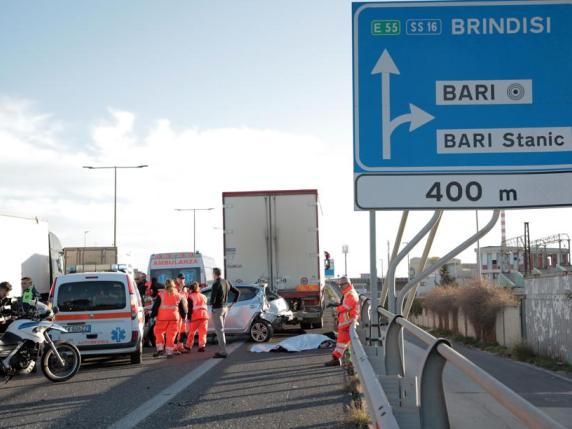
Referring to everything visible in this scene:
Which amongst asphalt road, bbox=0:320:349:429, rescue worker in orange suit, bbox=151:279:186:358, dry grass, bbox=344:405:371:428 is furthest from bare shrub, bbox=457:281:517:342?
dry grass, bbox=344:405:371:428

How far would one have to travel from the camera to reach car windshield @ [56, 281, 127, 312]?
14.6m

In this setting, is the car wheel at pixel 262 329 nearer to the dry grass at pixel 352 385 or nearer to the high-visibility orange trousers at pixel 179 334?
the high-visibility orange trousers at pixel 179 334

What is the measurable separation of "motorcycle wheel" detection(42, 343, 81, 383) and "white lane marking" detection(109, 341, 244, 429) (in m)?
1.79

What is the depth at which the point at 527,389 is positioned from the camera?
1625 cm

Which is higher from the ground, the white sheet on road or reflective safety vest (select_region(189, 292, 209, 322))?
reflective safety vest (select_region(189, 292, 209, 322))

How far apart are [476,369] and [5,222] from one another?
22336mm

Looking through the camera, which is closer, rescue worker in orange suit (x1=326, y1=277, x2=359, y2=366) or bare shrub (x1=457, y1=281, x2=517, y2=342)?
rescue worker in orange suit (x1=326, y1=277, x2=359, y2=366)

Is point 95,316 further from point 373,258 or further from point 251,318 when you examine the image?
point 373,258

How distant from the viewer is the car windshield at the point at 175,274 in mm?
25969

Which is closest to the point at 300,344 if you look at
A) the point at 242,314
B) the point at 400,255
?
the point at 242,314

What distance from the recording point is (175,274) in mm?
26094

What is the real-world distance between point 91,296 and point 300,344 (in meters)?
5.02

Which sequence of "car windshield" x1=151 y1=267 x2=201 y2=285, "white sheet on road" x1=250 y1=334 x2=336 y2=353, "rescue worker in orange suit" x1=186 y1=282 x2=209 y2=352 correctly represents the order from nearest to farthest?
1. "white sheet on road" x1=250 y1=334 x2=336 y2=353
2. "rescue worker in orange suit" x1=186 y1=282 x2=209 y2=352
3. "car windshield" x1=151 y1=267 x2=201 y2=285

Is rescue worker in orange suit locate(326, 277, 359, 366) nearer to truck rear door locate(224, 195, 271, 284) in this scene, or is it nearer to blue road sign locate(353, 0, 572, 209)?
blue road sign locate(353, 0, 572, 209)
